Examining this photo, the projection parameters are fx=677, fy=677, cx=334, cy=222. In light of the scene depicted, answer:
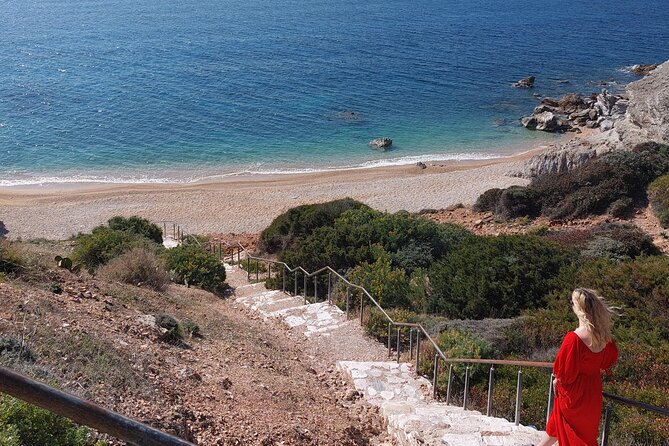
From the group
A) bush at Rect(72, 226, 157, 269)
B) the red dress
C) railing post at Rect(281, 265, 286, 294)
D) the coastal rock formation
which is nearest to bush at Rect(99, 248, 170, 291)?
bush at Rect(72, 226, 157, 269)

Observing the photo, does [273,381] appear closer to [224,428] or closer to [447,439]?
[224,428]

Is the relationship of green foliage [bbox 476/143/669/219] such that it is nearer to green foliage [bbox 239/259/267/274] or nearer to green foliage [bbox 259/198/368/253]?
green foliage [bbox 259/198/368/253]

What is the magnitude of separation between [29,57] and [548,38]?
63771mm

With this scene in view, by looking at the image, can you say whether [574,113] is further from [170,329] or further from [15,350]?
[15,350]

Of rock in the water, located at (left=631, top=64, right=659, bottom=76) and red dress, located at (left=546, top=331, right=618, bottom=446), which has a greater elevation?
rock in the water, located at (left=631, top=64, right=659, bottom=76)

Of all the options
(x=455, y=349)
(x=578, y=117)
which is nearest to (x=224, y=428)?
(x=455, y=349)

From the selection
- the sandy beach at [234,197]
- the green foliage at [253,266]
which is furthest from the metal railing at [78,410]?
the sandy beach at [234,197]

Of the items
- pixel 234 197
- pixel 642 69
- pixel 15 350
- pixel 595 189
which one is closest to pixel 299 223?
pixel 595 189

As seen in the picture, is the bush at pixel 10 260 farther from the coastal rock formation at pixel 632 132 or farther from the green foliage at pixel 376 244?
the coastal rock formation at pixel 632 132

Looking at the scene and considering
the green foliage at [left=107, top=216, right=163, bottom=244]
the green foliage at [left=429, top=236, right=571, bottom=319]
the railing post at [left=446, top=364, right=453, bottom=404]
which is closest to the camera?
the railing post at [left=446, top=364, right=453, bottom=404]

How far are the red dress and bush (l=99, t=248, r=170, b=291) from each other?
12175 millimetres

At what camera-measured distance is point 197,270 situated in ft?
61.7

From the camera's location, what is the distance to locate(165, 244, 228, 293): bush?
18.8 m

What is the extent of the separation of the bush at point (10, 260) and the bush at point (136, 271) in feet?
11.2
